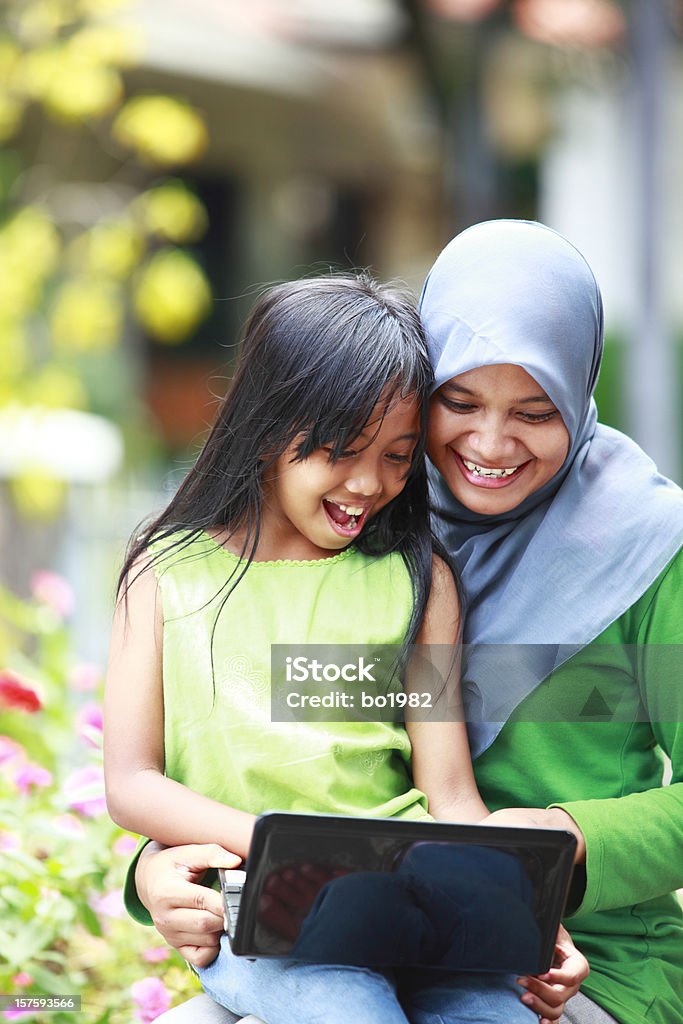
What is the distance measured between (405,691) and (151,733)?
1.09ft

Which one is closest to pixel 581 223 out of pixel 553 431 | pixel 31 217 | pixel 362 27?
pixel 362 27

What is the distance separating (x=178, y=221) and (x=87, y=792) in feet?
11.9

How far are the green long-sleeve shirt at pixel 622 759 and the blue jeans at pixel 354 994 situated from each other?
20 cm

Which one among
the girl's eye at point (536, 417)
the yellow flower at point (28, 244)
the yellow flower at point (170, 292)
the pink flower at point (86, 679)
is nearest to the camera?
the girl's eye at point (536, 417)

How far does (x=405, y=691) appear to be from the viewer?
6.01 ft

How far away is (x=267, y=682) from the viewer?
5.85 feet

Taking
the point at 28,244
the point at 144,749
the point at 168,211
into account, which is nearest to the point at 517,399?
the point at 144,749

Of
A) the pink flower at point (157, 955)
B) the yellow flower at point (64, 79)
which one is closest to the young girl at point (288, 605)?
the pink flower at point (157, 955)

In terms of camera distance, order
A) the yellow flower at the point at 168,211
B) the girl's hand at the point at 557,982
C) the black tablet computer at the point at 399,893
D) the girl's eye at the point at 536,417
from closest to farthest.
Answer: the black tablet computer at the point at 399,893 < the girl's hand at the point at 557,982 < the girl's eye at the point at 536,417 < the yellow flower at the point at 168,211

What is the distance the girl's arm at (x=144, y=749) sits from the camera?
1.70m

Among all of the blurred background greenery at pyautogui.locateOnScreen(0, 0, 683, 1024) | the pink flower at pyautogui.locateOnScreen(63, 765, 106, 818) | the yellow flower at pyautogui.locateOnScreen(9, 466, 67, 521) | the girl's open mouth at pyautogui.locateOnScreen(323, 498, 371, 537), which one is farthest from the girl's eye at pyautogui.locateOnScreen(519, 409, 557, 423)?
the yellow flower at pyautogui.locateOnScreen(9, 466, 67, 521)

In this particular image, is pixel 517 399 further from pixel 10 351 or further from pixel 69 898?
pixel 10 351

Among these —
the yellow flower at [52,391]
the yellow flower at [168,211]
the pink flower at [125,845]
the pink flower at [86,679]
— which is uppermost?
the yellow flower at [168,211]

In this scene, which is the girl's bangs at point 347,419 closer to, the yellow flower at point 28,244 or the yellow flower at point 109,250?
the yellow flower at point 28,244
